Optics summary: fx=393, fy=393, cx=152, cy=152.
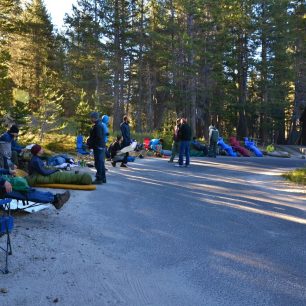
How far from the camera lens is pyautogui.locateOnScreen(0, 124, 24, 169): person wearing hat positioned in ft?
28.9

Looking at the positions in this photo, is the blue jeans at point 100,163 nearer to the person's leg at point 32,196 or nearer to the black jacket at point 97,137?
the black jacket at point 97,137

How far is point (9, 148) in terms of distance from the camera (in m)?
9.20

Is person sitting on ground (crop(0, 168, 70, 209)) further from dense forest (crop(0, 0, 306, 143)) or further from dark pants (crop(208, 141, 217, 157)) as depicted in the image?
dense forest (crop(0, 0, 306, 143))

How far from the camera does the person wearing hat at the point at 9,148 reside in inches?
347

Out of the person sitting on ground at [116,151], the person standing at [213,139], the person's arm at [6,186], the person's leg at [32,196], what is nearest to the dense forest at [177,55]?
the person standing at [213,139]

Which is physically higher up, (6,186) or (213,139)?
(213,139)

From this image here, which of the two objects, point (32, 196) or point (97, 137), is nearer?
point (32, 196)

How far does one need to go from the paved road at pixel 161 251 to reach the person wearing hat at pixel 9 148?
5.68ft

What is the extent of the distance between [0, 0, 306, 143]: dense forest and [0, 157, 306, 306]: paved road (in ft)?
83.2

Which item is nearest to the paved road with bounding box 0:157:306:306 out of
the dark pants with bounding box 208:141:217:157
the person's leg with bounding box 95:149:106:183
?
the person's leg with bounding box 95:149:106:183

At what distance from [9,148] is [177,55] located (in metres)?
32.1

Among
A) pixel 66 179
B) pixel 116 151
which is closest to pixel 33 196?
pixel 66 179

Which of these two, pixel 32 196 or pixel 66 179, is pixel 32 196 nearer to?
pixel 32 196

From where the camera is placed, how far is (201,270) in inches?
189
